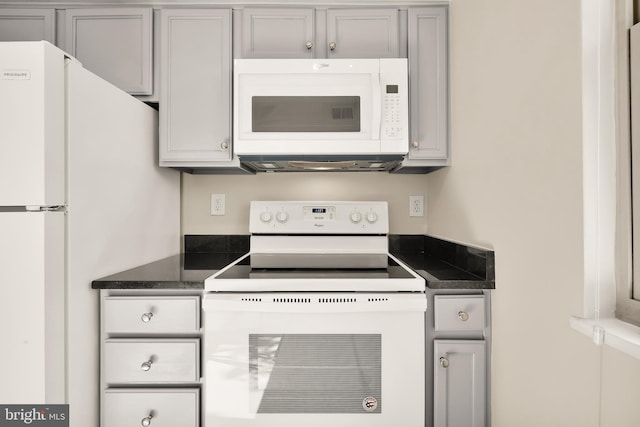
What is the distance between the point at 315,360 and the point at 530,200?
0.91m

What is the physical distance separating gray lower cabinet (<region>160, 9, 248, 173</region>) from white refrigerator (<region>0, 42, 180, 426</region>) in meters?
0.30

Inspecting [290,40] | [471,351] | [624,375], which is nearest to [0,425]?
[471,351]

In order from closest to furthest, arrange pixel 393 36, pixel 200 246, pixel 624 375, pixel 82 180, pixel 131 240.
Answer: pixel 624 375 < pixel 82 180 < pixel 131 240 < pixel 393 36 < pixel 200 246

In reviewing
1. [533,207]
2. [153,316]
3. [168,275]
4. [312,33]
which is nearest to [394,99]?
[312,33]

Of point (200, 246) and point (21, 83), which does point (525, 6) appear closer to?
point (21, 83)

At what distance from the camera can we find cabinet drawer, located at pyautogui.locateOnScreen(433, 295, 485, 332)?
4.47 feet

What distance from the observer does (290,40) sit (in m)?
1.73

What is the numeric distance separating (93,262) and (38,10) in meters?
1.33

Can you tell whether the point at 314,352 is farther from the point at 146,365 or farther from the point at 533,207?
the point at 533,207

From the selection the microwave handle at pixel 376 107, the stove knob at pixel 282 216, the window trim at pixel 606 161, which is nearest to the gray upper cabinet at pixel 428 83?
the microwave handle at pixel 376 107

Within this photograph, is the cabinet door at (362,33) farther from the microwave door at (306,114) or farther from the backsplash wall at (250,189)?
the backsplash wall at (250,189)

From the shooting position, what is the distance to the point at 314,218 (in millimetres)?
1887

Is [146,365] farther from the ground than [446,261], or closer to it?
closer to it

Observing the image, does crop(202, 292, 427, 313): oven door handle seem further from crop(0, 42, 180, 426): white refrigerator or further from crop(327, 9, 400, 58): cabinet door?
crop(327, 9, 400, 58): cabinet door
